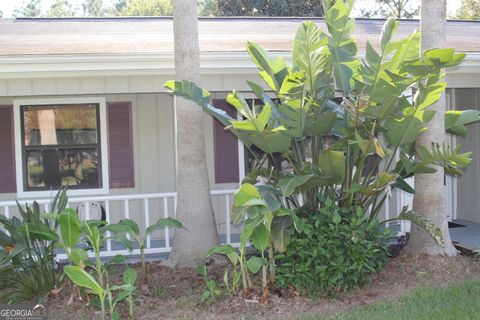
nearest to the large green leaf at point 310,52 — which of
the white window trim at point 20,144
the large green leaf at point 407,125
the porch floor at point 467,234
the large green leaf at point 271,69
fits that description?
the large green leaf at point 271,69

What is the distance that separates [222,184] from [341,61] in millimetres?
3820

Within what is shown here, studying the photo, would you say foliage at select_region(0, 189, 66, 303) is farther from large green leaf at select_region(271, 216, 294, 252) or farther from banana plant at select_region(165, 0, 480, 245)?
large green leaf at select_region(271, 216, 294, 252)

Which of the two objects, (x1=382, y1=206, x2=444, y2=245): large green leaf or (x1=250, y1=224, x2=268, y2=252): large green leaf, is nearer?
(x1=250, y1=224, x2=268, y2=252): large green leaf

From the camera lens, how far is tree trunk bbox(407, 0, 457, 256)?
248 inches

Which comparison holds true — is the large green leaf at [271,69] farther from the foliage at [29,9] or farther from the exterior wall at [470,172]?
the foliage at [29,9]

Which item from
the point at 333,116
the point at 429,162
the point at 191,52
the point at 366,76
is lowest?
the point at 429,162

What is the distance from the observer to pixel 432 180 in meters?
6.41

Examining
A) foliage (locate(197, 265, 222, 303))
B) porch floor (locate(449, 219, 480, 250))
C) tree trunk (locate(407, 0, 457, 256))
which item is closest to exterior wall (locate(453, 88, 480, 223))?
porch floor (locate(449, 219, 480, 250))

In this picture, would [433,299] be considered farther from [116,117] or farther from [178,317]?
[116,117]

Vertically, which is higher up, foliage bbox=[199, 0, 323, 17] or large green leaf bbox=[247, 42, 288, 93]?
foliage bbox=[199, 0, 323, 17]

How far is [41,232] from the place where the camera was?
17.7 ft

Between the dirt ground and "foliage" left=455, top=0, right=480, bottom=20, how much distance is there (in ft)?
104

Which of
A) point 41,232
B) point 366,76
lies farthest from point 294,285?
point 41,232

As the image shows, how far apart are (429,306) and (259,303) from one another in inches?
63.7
